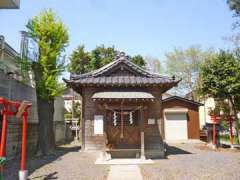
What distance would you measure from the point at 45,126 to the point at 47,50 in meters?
4.26

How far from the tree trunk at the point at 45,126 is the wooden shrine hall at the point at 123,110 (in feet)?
6.30

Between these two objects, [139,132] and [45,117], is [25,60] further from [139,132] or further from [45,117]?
[139,132]

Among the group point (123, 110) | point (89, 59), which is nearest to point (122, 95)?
point (123, 110)

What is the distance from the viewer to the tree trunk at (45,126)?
12812 millimetres

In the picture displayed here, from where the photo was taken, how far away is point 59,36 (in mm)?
13086

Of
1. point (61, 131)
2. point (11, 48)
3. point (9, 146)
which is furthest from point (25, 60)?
point (61, 131)

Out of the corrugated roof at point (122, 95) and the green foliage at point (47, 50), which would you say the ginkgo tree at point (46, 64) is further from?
the corrugated roof at point (122, 95)

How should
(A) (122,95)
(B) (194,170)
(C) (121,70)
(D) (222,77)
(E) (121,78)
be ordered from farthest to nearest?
(D) (222,77) < (C) (121,70) < (E) (121,78) < (A) (122,95) < (B) (194,170)

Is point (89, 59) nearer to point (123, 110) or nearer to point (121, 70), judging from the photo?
point (121, 70)

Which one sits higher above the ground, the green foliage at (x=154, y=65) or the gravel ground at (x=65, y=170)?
the green foliage at (x=154, y=65)

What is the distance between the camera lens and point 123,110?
12016mm

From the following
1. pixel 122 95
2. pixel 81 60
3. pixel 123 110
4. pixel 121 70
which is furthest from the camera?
pixel 81 60

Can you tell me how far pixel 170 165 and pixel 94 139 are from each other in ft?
16.5

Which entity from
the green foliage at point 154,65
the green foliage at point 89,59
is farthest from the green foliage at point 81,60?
the green foliage at point 154,65
